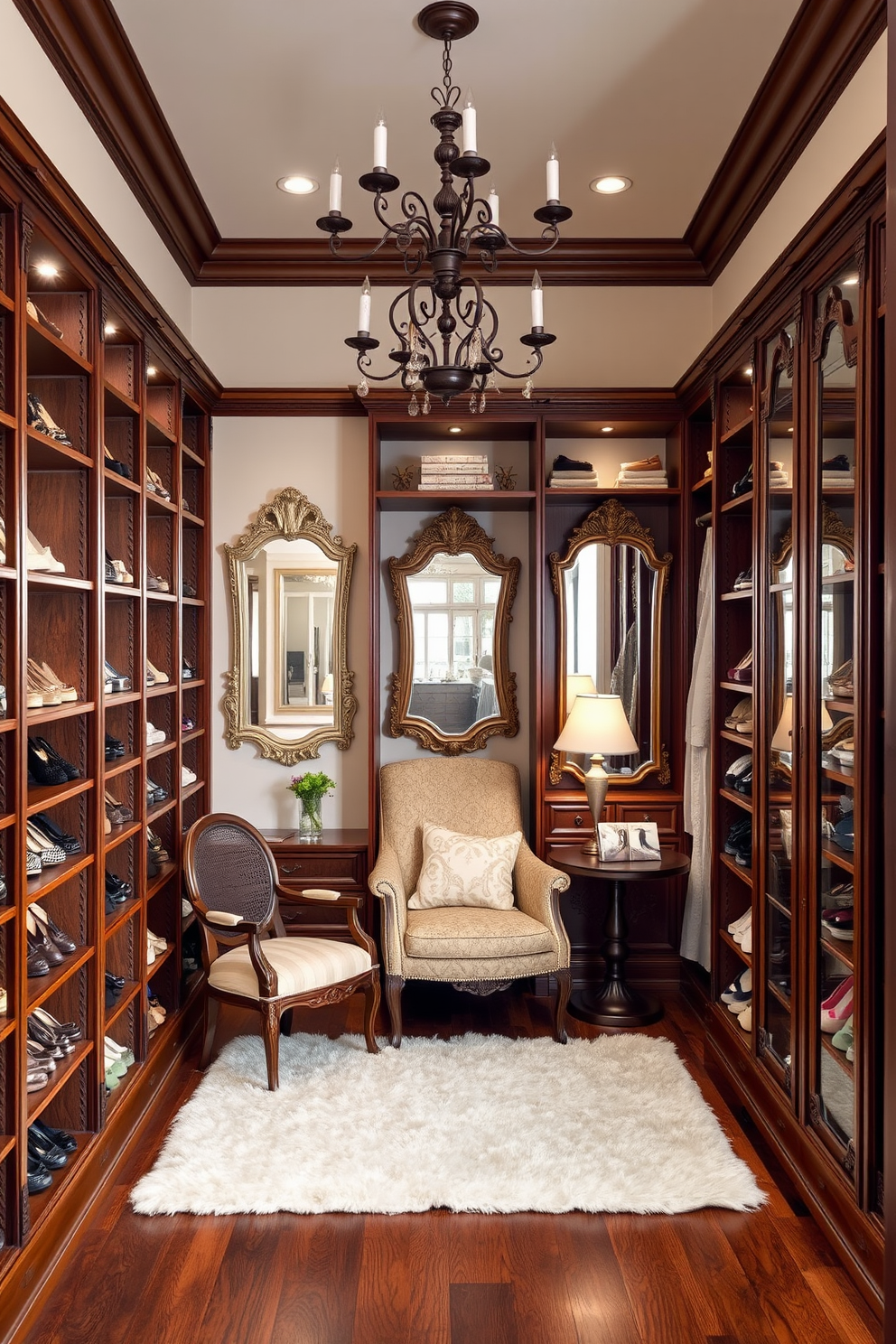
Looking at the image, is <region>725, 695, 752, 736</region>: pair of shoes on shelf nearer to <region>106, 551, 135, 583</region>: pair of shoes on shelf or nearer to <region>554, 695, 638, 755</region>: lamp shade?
<region>554, 695, 638, 755</region>: lamp shade

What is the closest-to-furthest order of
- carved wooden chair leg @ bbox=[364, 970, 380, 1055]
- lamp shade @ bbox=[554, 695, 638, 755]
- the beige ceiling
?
the beige ceiling < carved wooden chair leg @ bbox=[364, 970, 380, 1055] < lamp shade @ bbox=[554, 695, 638, 755]

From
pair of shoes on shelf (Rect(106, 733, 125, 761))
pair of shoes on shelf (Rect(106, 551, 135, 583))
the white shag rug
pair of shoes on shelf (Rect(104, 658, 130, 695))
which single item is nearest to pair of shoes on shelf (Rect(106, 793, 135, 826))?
pair of shoes on shelf (Rect(106, 733, 125, 761))

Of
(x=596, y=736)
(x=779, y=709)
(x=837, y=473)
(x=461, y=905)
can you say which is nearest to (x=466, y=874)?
(x=461, y=905)

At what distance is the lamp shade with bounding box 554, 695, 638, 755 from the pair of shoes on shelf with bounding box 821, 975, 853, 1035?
63.4 inches

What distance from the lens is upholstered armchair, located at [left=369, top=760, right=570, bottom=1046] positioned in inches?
147

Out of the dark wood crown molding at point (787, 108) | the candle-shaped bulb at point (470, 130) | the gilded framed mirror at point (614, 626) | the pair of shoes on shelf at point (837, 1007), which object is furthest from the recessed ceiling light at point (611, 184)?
the pair of shoes on shelf at point (837, 1007)

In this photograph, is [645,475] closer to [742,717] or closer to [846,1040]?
[742,717]

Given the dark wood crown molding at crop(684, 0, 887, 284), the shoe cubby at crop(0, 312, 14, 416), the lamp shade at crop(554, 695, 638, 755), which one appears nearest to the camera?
the shoe cubby at crop(0, 312, 14, 416)

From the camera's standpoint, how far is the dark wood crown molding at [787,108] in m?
2.67

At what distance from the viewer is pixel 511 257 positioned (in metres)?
4.44

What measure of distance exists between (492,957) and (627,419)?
237cm

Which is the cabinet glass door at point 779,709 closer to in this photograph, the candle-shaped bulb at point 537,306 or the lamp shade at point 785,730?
the lamp shade at point 785,730

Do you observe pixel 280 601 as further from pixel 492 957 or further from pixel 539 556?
pixel 492 957

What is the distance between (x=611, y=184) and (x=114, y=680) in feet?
8.73
